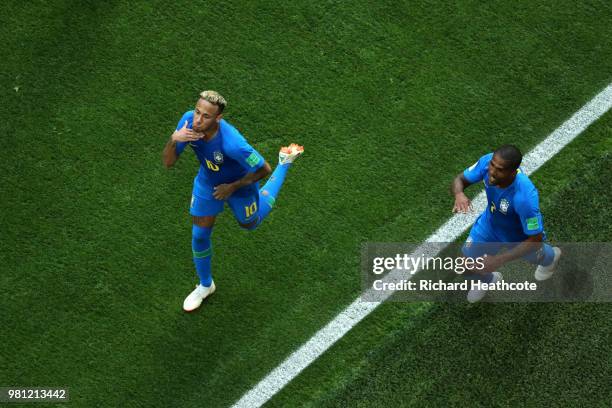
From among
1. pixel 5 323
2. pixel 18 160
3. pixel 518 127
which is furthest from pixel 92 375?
pixel 518 127

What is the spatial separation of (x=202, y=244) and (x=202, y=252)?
0.32 feet

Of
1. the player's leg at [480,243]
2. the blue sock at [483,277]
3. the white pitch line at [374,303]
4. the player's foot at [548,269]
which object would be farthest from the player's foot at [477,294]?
the white pitch line at [374,303]

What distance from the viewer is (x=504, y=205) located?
670cm

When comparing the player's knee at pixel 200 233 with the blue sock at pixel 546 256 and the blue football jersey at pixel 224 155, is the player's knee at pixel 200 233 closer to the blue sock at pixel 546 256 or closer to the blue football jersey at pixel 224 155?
the blue football jersey at pixel 224 155

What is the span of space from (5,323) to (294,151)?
9.61ft

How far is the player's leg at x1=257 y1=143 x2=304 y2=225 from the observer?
7535 mm

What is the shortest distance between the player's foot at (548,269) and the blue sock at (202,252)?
2918 millimetres

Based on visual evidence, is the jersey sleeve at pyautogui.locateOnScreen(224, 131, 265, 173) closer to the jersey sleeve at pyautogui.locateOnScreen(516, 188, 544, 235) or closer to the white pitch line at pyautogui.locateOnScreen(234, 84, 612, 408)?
the white pitch line at pyautogui.locateOnScreen(234, 84, 612, 408)

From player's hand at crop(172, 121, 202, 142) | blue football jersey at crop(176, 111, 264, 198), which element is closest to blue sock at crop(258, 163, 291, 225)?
blue football jersey at crop(176, 111, 264, 198)

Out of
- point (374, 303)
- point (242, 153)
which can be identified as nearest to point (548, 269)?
point (374, 303)

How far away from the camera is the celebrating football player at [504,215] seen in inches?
252

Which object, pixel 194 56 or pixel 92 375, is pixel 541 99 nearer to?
pixel 194 56

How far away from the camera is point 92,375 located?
741 centimetres

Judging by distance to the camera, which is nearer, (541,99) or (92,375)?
(92,375)
